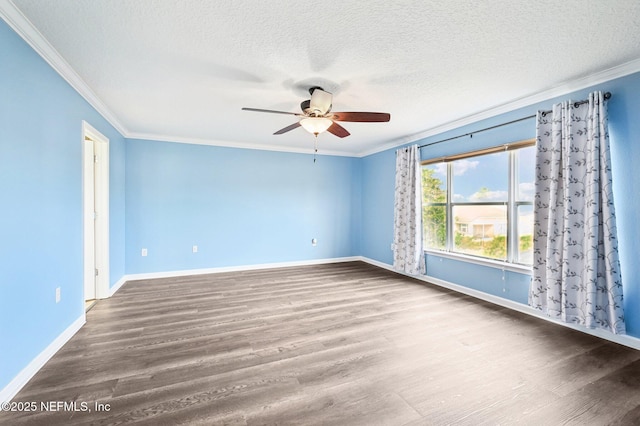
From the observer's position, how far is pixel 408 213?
4.61m

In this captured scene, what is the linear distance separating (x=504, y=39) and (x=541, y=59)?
0.57m

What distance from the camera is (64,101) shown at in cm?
245

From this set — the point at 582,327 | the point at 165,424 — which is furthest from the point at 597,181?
the point at 165,424

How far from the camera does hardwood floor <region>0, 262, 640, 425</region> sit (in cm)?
163

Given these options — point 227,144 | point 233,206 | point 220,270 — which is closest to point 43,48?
point 227,144

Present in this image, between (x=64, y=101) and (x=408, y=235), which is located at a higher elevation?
(x=64, y=101)

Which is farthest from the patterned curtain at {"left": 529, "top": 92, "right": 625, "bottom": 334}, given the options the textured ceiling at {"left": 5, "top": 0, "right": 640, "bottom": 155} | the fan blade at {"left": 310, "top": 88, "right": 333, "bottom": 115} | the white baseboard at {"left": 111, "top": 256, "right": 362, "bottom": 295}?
the white baseboard at {"left": 111, "top": 256, "right": 362, "bottom": 295}

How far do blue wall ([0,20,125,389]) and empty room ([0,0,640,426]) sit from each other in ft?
0.06

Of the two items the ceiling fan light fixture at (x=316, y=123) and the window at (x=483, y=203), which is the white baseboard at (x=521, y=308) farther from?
the ceiling fan light fixture at (x=316, y=123)

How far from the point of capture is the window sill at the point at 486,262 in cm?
318

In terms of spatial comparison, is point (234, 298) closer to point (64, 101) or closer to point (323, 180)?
point (64, 101)

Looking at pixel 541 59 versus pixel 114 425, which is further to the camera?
pixel 541 59

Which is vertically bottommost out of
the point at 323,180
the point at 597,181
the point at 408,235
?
the point at 408,235

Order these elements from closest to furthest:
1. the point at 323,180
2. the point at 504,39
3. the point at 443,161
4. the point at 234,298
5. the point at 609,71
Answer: the point at 504,39 → the point at 609,71 → the point at 234,298 → the point at 443,161 → the point at 323,180
